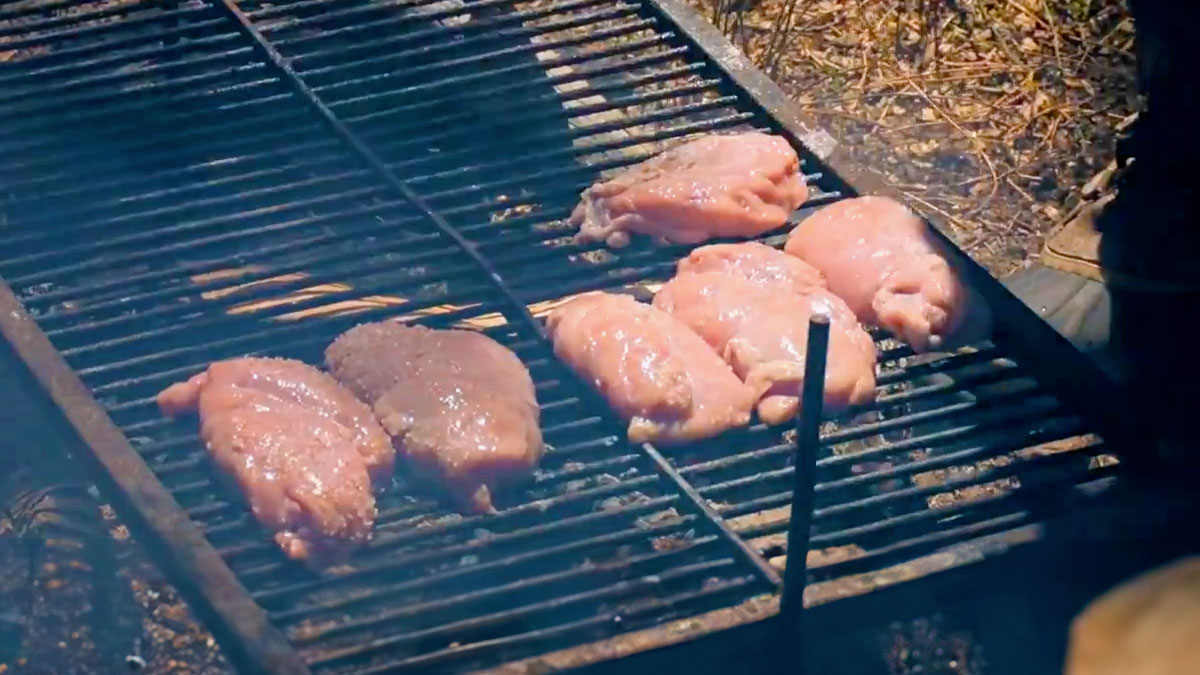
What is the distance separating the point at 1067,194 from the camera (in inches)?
223

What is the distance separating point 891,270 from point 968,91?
2.80 meters

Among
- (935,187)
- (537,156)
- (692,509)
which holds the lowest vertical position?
(935,187)

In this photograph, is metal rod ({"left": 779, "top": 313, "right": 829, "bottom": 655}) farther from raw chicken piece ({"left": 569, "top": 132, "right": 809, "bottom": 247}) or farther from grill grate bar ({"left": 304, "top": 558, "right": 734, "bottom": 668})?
raw chicken piece ({"left": 569, "top": 132, "right": 809, "bottom": 247})

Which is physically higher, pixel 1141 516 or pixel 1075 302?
pixel 1141 516

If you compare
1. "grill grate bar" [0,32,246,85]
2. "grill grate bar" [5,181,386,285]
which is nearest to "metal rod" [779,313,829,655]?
"grill grate bar" [5,181,386,285]

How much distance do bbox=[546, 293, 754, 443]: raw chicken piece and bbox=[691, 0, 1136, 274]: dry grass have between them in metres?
2.22

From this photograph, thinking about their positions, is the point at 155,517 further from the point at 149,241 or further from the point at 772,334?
the point at 772,334

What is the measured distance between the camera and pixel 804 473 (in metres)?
2.73

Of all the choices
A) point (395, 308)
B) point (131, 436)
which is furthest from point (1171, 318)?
point (131, 436)

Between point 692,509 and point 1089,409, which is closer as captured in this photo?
point 692,509

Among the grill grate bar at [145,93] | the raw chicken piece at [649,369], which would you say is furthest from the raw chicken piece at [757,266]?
the grill grate bar at [145,93]

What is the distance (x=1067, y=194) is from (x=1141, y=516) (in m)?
2.82

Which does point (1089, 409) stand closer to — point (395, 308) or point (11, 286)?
point (395, 308)

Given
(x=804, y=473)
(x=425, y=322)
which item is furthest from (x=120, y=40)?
(x=804, y=473)
